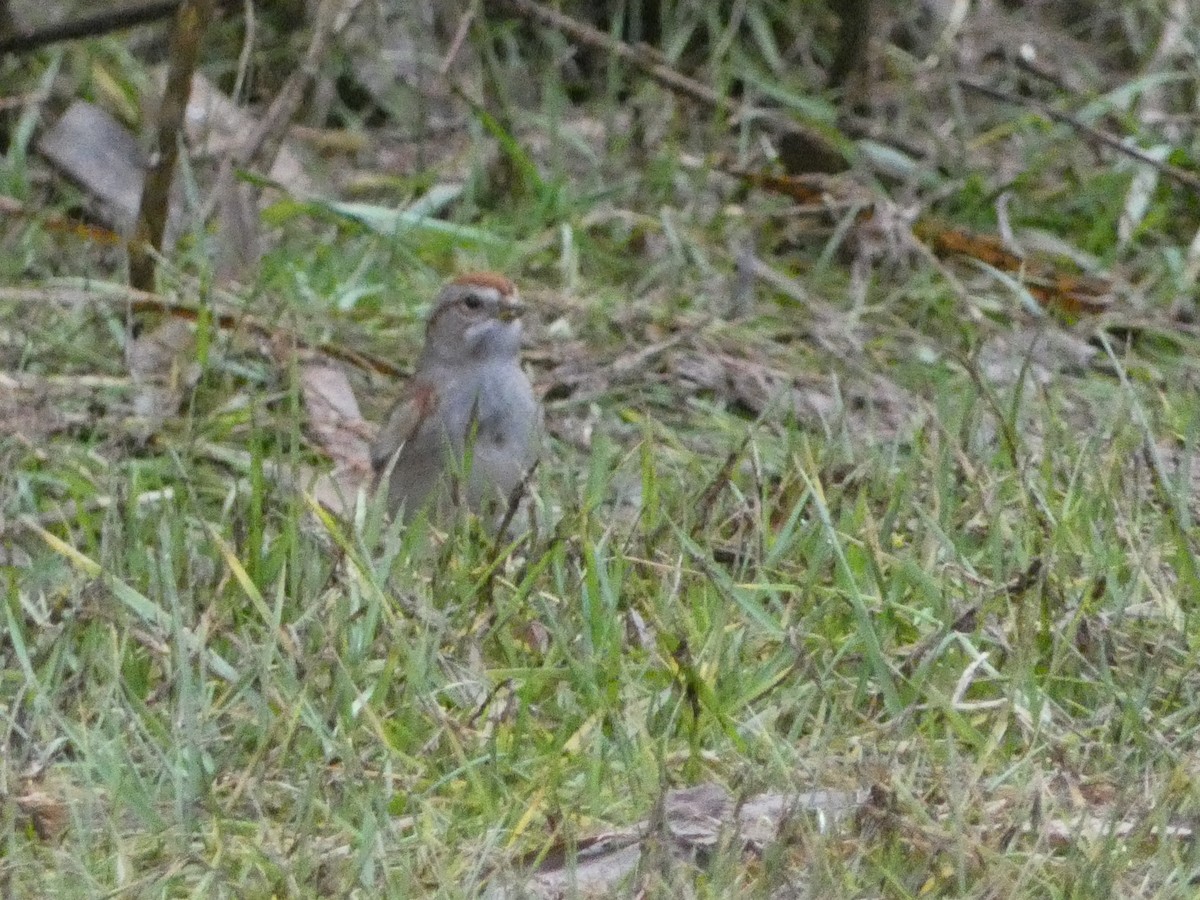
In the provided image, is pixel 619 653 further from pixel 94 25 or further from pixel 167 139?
pixel 94 25

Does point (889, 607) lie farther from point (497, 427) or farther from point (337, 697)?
point (497, 427)

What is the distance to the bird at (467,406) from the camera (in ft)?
17.2

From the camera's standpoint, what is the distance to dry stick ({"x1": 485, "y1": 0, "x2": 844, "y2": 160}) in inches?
267

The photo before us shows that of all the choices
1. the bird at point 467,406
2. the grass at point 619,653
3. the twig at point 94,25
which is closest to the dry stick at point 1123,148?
the grass at point 619,653

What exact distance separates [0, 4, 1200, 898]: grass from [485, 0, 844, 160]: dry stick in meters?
1.43


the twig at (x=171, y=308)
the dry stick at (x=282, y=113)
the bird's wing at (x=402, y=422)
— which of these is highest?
the dry stick at (x=282, y=113)

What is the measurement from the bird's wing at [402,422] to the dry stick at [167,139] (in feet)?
3.16

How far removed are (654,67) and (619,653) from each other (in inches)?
140

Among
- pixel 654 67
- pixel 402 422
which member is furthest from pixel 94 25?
pixel 402 422

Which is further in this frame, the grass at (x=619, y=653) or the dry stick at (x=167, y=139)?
the dry stick at (x=167, y=139)

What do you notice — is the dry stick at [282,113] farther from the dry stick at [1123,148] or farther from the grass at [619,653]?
the dry stick at [1123,148]

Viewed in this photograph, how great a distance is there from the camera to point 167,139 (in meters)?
5.90

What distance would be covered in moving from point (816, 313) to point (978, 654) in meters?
2.86

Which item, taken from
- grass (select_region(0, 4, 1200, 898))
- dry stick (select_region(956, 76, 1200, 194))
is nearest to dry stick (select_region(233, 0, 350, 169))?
grass (select_region(0, 4, 1200, 898))
